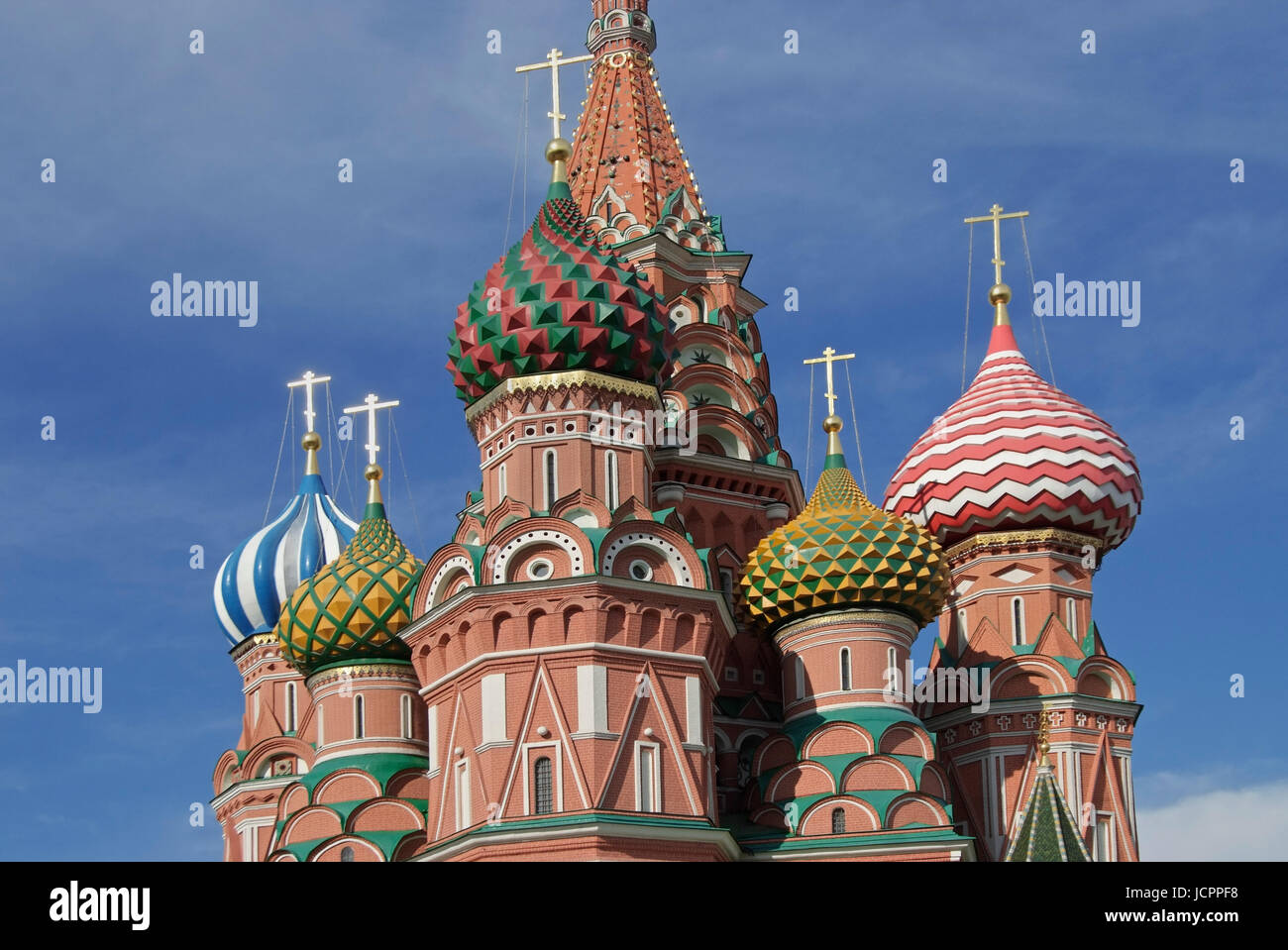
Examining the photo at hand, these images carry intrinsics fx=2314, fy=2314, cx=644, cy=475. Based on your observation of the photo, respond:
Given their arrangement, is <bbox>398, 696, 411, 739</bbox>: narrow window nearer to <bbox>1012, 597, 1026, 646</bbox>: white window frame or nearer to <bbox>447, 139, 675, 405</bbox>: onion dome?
<bbox>447, 139, 675, 405</bbox>: onion dome

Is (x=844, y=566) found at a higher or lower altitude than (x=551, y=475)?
lower

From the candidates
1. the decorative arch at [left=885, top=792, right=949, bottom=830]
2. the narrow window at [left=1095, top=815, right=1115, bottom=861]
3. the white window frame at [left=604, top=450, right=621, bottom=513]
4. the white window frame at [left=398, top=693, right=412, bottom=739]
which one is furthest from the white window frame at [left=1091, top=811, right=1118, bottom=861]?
the white window frame at [left=398, top=693, right=412, bottom=739]

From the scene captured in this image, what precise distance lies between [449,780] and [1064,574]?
961 cm

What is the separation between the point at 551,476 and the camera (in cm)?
2591

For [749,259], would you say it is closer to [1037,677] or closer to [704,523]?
[704,523]

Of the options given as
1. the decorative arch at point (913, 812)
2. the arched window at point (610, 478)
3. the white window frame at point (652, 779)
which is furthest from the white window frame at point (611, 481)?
the decorative arch at point (913, 812)

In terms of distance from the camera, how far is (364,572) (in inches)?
1097

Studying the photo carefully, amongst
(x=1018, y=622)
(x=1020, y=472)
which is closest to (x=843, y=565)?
(x=1018, y=622)

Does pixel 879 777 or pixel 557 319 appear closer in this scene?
pixel 879 777

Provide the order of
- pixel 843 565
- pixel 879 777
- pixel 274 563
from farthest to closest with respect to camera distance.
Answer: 1. pixel 274 563
2. pixel 843 565
3. pixel 879 777

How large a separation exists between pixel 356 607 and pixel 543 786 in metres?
4.84

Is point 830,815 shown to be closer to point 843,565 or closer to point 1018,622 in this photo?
point 843,565

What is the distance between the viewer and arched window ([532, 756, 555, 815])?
23.7 meters
